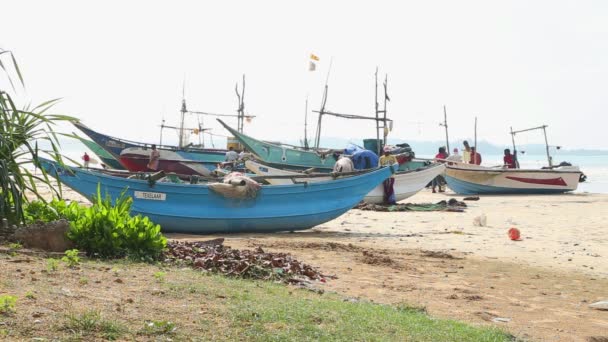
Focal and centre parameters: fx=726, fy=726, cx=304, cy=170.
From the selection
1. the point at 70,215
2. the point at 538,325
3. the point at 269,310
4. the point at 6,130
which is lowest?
the point at 538,325

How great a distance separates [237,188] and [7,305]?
28.0ft

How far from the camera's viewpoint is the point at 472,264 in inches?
396

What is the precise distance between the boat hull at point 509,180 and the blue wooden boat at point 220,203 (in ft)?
45.2

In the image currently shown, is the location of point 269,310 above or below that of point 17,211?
below

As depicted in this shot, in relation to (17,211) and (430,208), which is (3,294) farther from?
(430,208)

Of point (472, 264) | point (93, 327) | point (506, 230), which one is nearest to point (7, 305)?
point (93, 327)

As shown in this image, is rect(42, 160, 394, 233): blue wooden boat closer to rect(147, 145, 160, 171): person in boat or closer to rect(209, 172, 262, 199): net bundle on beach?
rect(209, 172, 262, 199): net bundle on beach

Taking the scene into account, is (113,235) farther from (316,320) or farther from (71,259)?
(316,320)

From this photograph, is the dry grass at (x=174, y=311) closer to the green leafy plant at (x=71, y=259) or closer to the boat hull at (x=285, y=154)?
the green leafy plant at (x=71, y=259)

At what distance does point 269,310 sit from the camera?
5246mm

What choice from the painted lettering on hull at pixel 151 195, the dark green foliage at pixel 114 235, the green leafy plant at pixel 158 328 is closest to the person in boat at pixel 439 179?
the painted lettering on hull at pixel 151 195

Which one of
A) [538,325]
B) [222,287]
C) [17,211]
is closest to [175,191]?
[17,211]

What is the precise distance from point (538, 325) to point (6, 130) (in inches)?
206

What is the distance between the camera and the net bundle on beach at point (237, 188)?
1292 cm
